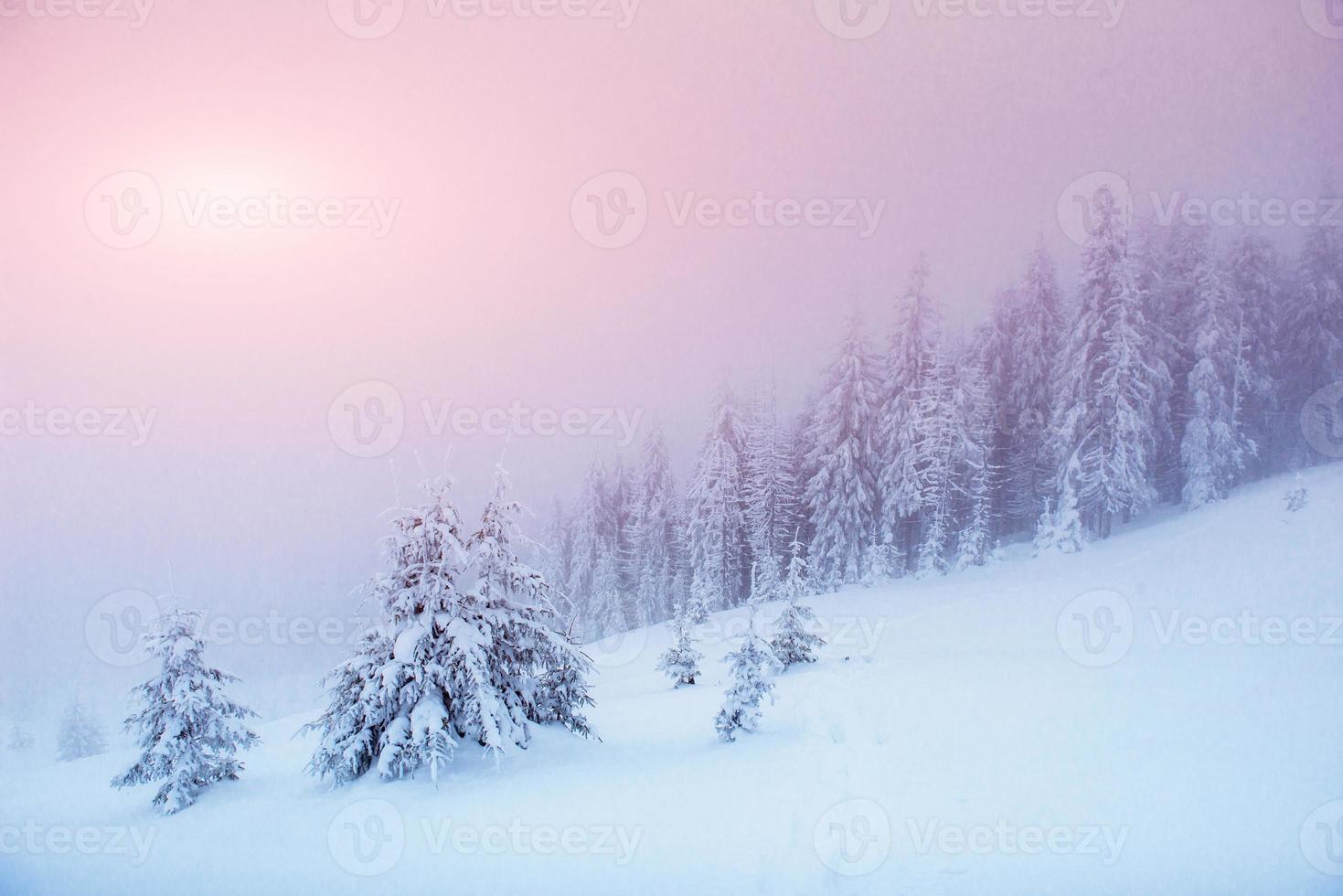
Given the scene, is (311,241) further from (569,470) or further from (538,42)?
(569,470)

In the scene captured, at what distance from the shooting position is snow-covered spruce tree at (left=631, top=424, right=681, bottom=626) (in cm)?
2217

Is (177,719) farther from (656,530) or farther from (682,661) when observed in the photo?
(656,530)

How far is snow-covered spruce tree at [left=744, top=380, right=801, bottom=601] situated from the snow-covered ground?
10.0 meters

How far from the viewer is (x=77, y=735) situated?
22.9 meters

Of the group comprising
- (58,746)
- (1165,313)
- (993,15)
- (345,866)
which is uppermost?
(993,15)

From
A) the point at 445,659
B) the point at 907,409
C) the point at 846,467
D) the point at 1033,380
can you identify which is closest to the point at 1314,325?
the point at 1033,380

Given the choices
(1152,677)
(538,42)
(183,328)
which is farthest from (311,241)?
(1152,677)

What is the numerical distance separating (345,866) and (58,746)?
30.7 m

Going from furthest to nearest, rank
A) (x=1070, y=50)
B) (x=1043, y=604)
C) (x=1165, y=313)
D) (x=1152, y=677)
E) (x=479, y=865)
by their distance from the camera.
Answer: (x=1165, y=313), (x=1070, y=50), (x=1043, y=604), (x=1152, y=677), (x=479, y=865)

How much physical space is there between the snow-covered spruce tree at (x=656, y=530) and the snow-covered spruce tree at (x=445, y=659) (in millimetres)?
14358

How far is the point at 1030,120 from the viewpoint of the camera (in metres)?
16.9

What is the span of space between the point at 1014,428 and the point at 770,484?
32.1 feet

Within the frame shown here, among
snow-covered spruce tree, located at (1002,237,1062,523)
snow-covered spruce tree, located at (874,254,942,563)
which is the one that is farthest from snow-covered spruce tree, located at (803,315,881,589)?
snow-covered spruce tree, located at (1002,237,1062,523)

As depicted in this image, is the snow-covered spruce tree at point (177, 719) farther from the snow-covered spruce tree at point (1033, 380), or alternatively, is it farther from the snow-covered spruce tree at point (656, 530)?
the snow-covered spruce tree at point (1033, 380)
